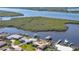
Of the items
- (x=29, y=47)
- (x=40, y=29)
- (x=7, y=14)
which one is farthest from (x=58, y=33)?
(x=7, y=14)

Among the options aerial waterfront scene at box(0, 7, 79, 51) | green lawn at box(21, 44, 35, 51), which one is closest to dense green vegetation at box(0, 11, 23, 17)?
aerial waterfront scene at box(0, 7, 79, 51)

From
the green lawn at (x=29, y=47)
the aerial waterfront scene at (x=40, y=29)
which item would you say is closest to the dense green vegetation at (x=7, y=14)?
the aerial waterfront scene at (x=40, y=29)

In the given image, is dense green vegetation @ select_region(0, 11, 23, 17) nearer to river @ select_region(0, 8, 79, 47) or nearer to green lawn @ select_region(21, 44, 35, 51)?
river @ select_region(0, 8, 79, 47)

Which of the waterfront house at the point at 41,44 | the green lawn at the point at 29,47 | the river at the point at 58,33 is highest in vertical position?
the river at the point at 58,33

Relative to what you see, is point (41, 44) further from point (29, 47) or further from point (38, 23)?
point (38, 23)

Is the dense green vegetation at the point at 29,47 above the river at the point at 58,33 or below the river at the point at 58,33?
below

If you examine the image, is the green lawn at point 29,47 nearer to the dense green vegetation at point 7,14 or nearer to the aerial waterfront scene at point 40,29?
the aerial waterfront scene at point 40,29
